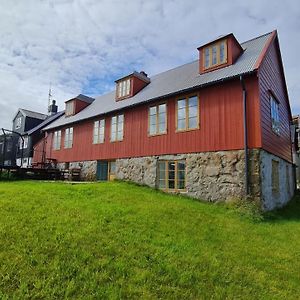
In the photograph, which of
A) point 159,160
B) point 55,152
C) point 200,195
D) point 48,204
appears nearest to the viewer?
point 48,204

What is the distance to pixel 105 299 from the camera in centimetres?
414

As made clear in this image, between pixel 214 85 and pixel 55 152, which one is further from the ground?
pixel 214 85

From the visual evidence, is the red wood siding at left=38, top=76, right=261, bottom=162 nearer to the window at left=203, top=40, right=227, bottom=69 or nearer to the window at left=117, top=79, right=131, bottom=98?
the window at left=203, top=40, right=227, bottom=69

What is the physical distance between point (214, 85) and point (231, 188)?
455 cm

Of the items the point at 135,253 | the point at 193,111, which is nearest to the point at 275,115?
the point at 193,111

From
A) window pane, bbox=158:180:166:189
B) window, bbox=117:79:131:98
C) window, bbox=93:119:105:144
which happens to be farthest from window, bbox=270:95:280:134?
window, bbox=93:119:105:144

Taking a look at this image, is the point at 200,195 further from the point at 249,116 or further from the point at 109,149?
the point at 109,149

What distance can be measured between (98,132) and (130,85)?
12.3ft

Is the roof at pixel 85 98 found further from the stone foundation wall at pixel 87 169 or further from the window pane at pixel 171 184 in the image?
the window pane at pixel 171 184

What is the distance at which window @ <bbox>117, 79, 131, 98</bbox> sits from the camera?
17.8 metres

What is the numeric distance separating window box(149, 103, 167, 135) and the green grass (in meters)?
5.75

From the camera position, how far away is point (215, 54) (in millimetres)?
13422

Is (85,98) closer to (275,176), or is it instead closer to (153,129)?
(153,129)

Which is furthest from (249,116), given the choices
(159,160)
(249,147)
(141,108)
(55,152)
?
(55,152)
